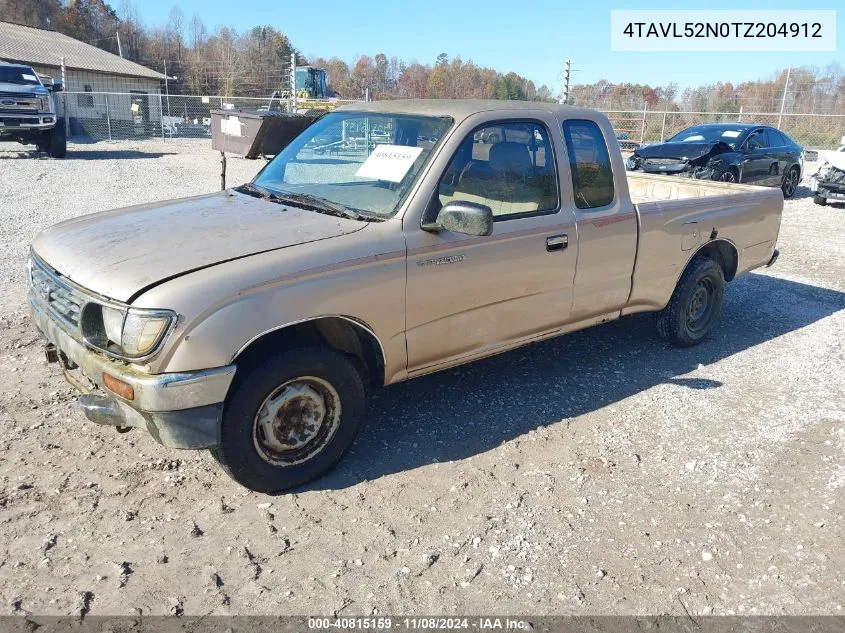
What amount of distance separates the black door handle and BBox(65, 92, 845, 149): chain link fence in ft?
82.2

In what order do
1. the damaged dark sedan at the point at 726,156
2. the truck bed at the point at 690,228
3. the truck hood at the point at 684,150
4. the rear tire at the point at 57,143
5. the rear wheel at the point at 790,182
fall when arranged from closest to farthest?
the truck bed at the point at 690,228 → the damaged dark sedan at the point at 726,156 → the truck hood at the point at 684,150 → the rear wheel at the point at 790,182 → the rear tire at the point at 57,143

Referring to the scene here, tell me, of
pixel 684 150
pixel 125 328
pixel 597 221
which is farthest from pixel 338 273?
pixel 684 150

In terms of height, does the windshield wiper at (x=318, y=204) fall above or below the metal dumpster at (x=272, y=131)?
below

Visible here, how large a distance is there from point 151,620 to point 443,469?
5.54 ft

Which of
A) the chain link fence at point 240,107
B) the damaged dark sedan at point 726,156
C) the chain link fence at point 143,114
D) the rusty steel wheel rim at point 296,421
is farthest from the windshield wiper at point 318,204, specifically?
the chain link fence at point 240,107

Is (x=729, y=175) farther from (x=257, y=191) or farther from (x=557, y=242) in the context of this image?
(x=257, y=191)

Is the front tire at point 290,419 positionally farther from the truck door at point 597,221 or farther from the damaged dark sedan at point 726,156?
the damaged dark sedan at point 726,156

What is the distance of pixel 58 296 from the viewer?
3357 millimetres

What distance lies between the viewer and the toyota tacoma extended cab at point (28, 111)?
676 inches

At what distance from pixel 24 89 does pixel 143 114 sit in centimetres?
1878

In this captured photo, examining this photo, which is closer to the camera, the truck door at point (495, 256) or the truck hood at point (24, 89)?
the truck door at point (495, 256)

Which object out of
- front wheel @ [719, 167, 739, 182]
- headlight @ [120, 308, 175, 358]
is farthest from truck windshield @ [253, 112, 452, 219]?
front wheel @ [719, 167, 739, 182]

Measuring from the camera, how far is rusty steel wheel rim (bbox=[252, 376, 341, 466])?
11.1 feet

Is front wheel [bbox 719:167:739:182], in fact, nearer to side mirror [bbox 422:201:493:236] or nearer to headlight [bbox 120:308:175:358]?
side mirror [bbox 422:201:493:236]
